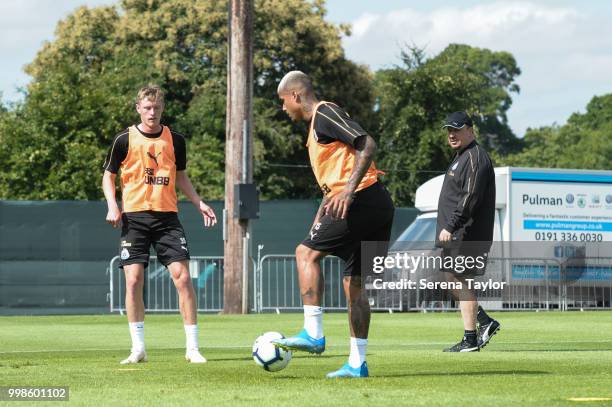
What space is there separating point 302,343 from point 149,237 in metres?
2.48

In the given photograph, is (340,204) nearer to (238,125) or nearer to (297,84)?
(297,84)

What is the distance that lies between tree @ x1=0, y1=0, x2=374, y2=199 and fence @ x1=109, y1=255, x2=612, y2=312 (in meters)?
12.9

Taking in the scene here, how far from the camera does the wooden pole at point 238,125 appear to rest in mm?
23812

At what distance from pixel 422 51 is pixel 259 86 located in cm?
852

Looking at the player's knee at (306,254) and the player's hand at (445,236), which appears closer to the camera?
the player's knee at (306,254)

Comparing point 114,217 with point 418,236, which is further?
point 418,236

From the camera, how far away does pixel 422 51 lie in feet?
174

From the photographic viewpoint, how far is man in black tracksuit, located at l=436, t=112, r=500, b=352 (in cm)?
1184

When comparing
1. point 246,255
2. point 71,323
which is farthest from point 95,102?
point 71,323

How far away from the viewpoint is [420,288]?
25.6 metres

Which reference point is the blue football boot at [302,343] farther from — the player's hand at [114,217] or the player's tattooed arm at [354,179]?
the player's hand at [114,217]

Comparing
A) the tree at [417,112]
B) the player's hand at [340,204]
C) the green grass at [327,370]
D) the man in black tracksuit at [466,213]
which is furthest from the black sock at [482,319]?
the tree at [417,112]

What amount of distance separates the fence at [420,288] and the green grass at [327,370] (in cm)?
856

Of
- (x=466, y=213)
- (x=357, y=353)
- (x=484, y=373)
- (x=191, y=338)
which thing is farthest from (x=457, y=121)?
(x=357, y=353)
